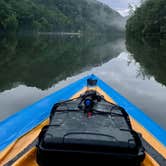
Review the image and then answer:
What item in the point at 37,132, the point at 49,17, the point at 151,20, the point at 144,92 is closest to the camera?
the point at 37,132

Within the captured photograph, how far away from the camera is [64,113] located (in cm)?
278

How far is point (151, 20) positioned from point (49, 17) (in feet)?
178

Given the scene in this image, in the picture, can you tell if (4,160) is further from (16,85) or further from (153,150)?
(16,85)

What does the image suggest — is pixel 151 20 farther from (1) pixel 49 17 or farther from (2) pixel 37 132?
(1) pixel 49 17

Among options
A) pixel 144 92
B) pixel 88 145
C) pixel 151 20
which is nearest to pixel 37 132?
pixel 88 145

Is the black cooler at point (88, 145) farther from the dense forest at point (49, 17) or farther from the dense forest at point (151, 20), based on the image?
the dense forest at point (49, 17)

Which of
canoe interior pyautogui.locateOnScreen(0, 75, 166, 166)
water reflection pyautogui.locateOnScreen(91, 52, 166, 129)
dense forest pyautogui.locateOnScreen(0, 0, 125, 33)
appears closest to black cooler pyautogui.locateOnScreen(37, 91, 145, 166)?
canoe interior pyautogui.locateOnScreen(0, 75, 166, 166)

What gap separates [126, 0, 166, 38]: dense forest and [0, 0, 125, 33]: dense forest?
2621cm

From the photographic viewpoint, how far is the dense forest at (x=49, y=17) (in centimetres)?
6338

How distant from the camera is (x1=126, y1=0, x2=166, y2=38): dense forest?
47688 millimetres

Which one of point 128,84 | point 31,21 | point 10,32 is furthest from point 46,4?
point 128,84

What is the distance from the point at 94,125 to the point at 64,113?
0.42 m

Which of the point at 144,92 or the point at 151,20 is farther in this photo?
the point at 151,20

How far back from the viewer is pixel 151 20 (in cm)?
4938
